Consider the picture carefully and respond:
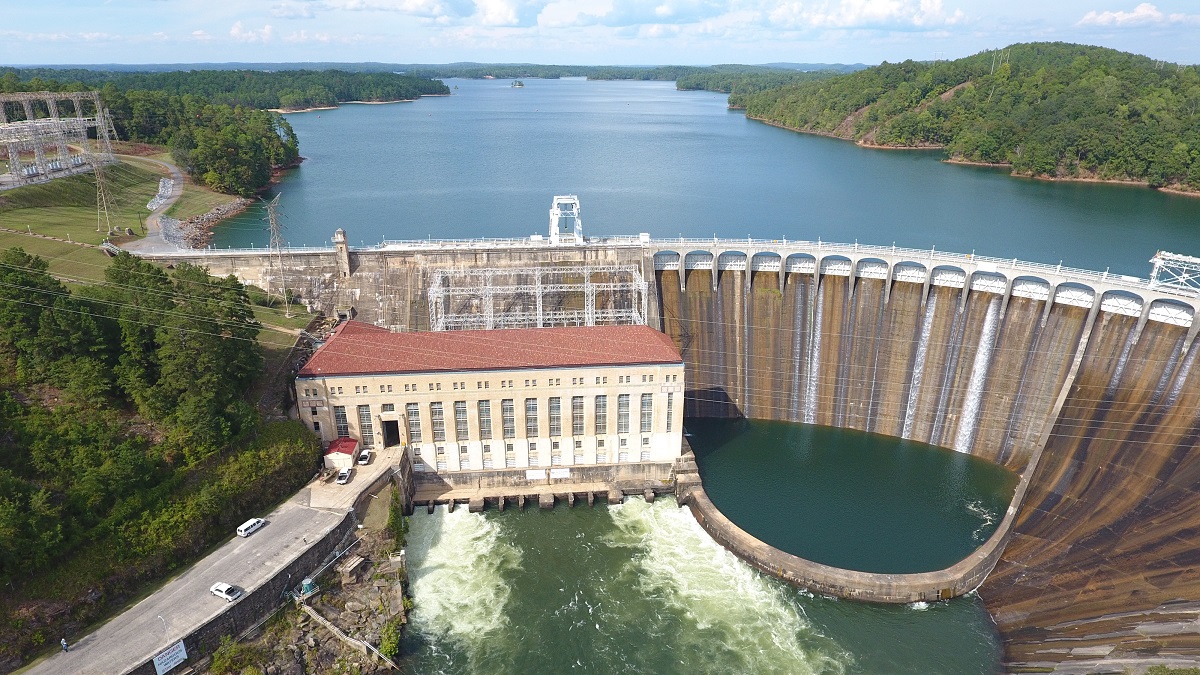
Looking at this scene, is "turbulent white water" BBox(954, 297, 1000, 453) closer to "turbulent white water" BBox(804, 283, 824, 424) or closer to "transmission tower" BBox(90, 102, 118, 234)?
"turbulent white water" BBox(804, 283, 824, 424)

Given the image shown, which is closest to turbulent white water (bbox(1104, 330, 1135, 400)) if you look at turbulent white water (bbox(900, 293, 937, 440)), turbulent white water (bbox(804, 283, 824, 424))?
turbulent white water (bbox(900, 293, 937, 440))

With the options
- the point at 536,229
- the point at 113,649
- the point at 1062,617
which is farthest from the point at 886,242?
the point at 113,649

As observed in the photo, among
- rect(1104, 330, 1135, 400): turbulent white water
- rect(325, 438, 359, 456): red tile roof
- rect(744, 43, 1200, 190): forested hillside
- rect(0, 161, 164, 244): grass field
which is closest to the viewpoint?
rect(325, 438, 359, 456): red tile roof

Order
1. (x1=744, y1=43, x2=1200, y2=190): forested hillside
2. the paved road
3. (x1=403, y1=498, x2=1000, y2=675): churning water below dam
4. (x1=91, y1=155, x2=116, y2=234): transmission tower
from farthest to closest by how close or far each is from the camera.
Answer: (x1=744, y1=43, x2=1200, y2=190): forested hillside → (x1=91, y1=155, x2=116, y2=234): transmission tower → (x1=403, y1=498, x2=1000, y2=675): churning water below dam → the paved road

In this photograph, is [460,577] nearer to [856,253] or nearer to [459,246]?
[459,246]

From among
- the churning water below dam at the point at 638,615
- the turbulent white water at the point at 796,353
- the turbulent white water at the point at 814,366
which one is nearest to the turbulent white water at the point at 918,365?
the turbulent white water at the point at 814,366

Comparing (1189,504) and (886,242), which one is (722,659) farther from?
(886,242)

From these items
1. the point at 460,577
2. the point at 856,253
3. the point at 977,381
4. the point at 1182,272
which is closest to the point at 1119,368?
the point at 1182,272
